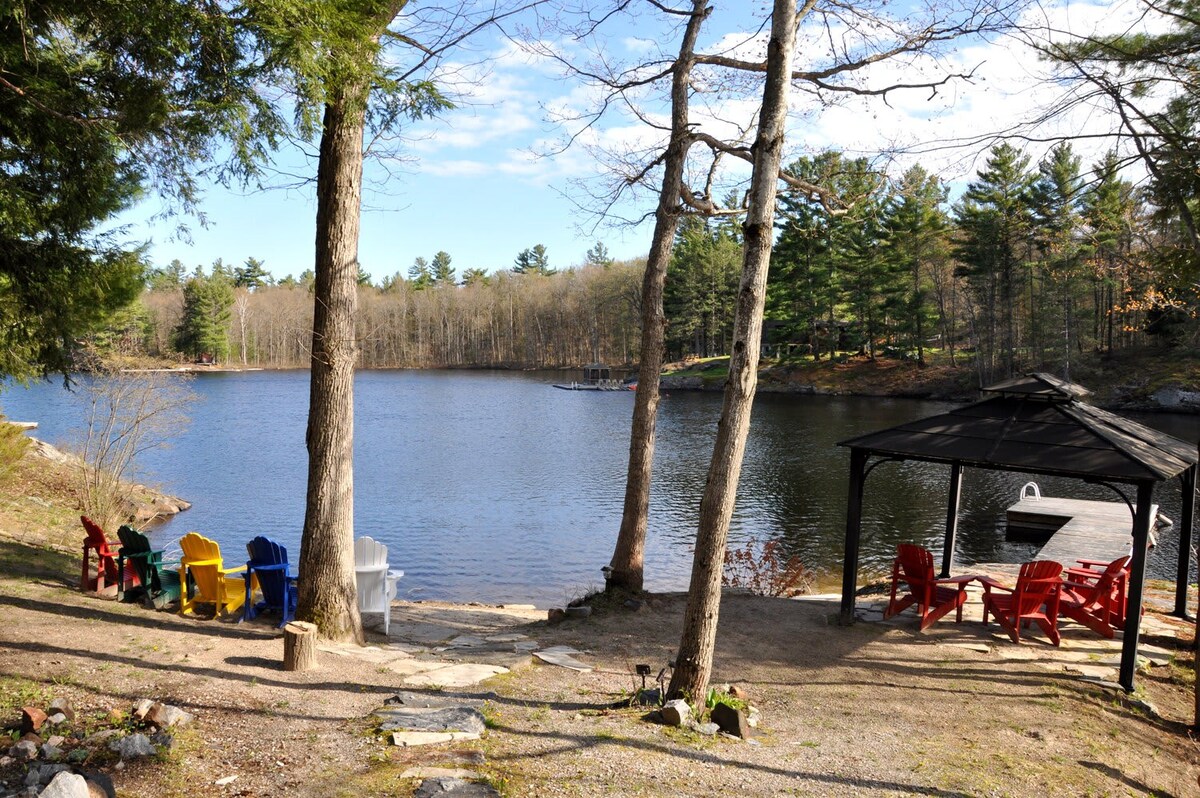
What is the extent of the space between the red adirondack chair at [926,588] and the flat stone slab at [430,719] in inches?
192

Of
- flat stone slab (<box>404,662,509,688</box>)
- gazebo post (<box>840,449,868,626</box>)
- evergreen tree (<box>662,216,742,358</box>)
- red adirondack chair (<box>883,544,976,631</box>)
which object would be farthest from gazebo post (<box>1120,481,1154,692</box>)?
evergreen tree (<box>662,216,742,358</box>)

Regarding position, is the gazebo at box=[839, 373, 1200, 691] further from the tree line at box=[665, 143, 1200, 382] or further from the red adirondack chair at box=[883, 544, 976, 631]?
the tree line at box=[665, 143, 1200, 382]

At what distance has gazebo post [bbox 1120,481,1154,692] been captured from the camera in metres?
6.51

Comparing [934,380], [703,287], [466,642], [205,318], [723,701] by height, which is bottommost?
[466,642]

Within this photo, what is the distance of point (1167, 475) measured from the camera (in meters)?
6.64

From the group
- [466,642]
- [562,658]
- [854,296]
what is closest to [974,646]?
[562,658]

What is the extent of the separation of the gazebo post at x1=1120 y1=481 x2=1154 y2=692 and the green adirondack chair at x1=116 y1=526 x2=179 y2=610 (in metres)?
7.97

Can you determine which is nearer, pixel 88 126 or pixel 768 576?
pixel 88 126

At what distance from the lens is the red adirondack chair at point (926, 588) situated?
7910 millimetres

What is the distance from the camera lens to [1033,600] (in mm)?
7676

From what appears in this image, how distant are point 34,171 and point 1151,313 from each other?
40798mm

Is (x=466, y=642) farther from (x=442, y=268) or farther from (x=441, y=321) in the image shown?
(x=442, y=268)

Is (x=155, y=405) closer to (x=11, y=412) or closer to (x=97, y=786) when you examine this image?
(x=97, y=786)

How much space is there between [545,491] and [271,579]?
15.5 m
